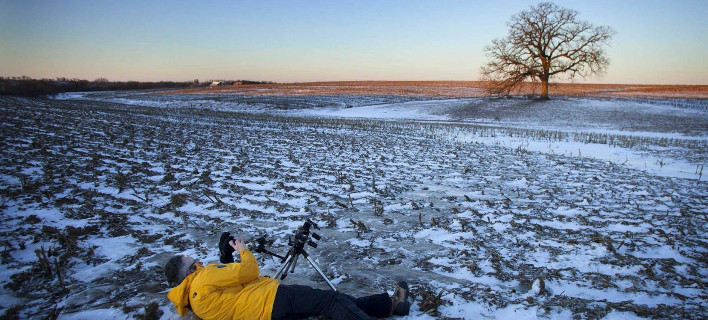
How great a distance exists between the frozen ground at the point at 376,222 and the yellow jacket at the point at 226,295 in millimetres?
506

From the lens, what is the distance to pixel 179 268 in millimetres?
3852

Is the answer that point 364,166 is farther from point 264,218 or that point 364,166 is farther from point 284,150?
point 264,218

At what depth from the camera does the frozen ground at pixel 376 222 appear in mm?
3986

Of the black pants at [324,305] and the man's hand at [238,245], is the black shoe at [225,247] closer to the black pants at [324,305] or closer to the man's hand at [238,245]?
the man's hand at [238,245]

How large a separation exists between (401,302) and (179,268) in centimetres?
231

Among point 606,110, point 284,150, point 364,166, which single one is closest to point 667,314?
point 364,166

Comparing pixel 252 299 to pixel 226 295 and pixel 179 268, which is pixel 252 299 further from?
pixel 179 268

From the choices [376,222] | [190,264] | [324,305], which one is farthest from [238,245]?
[376,222]

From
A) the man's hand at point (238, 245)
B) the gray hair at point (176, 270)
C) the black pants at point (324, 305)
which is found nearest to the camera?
the black pants at point (324, 305)

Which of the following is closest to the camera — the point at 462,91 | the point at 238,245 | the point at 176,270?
the point at 238,245

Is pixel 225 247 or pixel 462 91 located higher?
pixel 462 91

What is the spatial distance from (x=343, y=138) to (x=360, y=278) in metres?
12.2

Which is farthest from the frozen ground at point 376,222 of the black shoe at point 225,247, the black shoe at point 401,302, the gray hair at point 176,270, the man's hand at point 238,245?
the man's hand at point 238,245

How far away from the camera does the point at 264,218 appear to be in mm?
6250
